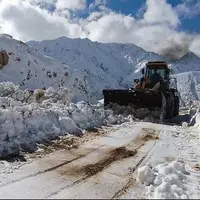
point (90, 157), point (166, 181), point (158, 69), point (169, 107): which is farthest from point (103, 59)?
point (166, 181)

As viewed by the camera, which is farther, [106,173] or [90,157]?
[90,157]

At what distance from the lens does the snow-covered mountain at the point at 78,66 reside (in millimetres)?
35672

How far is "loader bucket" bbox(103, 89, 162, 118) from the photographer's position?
17359 mm

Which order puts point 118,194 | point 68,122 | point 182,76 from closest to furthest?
point 118,194
point 68,122
point 182,76

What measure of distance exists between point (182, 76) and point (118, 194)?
4588 inches

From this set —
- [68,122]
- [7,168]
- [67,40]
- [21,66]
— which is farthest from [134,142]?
[67,40]

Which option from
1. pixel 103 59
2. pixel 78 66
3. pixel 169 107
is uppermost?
pixel 103 59

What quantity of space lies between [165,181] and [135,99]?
1248 centimetres

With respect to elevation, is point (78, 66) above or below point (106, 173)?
above

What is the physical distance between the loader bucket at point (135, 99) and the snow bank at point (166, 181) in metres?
10.8

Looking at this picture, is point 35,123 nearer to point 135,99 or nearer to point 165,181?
point 165,181

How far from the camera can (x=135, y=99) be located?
17859mm

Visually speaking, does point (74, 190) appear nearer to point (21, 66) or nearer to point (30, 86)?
point (30, 86)

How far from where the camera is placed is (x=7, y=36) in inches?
1650
